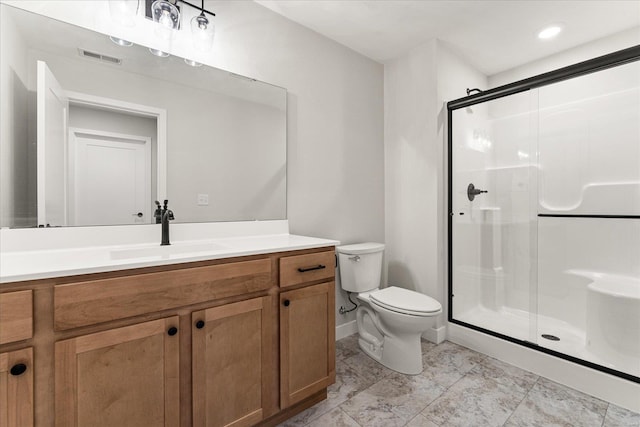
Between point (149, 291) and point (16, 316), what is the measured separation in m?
0.33

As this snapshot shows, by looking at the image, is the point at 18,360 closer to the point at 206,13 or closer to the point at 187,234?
the point at 187,234

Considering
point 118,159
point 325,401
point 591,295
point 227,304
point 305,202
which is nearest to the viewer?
point 227,304

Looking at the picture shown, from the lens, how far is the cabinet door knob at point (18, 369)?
0.81 m

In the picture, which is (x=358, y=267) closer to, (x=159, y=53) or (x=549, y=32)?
(x=159, y=53)

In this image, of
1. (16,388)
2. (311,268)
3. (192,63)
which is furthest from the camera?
(192,63)

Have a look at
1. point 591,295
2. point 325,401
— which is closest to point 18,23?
point 325,401

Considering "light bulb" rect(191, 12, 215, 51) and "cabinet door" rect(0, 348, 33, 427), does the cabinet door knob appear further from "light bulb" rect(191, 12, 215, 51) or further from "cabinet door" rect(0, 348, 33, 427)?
"light bulb" rect(191, 12, 215, 51)

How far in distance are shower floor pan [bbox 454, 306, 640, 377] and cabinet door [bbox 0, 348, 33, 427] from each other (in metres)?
2.51

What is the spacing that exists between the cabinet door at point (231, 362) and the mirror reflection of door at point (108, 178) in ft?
2.36

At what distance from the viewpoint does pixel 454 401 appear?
1585mm

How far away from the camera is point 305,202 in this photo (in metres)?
2.11

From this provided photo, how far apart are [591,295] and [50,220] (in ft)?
10.5

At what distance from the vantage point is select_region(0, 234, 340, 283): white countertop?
874 millimetres

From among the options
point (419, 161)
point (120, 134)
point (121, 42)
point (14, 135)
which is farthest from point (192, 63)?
point (419, 161)
